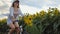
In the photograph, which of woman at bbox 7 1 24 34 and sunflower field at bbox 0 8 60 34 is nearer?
sunflower field at bbox 0 8 60 34

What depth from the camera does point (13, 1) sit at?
1143 centimetres

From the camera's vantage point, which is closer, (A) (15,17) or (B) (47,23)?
(B) (47,23)

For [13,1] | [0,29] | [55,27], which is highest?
[13,1]

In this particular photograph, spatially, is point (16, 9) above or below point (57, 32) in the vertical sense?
above

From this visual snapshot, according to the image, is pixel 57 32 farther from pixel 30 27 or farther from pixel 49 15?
pixel 30 27

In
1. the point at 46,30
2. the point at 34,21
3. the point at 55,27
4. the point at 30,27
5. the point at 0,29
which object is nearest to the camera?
the point at 55,27

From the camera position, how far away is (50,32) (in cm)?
1102

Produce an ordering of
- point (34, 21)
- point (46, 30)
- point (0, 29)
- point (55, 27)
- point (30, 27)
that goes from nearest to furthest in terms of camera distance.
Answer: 1. point (55, 27)
2. point (46, 30)
3. point (34, 21)
4. point (30, 27)
5. point (0, 29)

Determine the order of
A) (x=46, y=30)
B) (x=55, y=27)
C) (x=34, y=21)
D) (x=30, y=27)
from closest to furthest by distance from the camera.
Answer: (x=55, y=27) → (x=46, y=30) → (x=34, y=21) → (x=30, y=27)

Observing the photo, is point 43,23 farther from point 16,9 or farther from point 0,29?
point 0,29

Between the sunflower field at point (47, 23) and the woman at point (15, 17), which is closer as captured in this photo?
the sunflower field at point (47, 23)

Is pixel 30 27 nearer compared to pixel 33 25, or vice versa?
pixel 33 25

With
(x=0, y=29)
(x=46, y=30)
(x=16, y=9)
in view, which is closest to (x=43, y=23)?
(x=46, y=30)

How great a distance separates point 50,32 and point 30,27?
229cm
